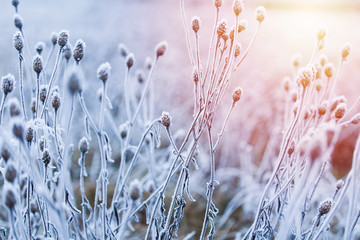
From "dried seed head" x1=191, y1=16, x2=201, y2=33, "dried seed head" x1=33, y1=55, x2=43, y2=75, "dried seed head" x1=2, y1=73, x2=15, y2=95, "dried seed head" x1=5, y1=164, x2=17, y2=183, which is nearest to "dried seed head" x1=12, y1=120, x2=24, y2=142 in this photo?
"dried seed head" x1=5, y1=164, x2=17, y2=183

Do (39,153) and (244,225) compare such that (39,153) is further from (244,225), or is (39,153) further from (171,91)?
(171,91)

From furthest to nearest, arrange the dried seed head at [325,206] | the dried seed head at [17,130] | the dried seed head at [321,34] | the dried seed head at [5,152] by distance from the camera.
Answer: the dried seed head at [321,34] < the dried seed head at [325,206] < the dried seed head at [5,152] < the dried seed head at [17,130]

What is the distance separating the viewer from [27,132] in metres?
0.84

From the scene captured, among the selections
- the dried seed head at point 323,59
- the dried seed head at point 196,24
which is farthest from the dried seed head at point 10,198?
the dried seed head at point 323,59

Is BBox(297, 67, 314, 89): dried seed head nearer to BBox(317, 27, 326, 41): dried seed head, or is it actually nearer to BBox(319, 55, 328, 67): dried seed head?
BBox(317, 27, 326, 41): dried seed head

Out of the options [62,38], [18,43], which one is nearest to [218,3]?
[62,38]

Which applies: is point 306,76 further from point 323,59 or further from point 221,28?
point 323,59

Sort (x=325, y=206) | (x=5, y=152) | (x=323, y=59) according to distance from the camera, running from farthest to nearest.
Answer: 1. (x=323, y=59)
2. (x=325, y=206)
3. (x=5, y=152)

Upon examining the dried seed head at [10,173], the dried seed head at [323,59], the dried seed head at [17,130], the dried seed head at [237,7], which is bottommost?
the dried seed head at [10,173]

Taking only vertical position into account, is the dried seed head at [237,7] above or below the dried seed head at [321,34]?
above

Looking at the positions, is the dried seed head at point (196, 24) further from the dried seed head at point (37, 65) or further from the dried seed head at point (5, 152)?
the dried seed head at point (5, 152)

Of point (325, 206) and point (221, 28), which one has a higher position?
point (221, 28)

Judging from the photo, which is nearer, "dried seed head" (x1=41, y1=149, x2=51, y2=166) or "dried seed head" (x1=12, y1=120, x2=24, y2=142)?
"dried seed head" (x1=12, y1=120, x2=24, y2=142)

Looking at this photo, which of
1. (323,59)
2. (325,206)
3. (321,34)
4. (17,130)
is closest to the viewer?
(17,130)
